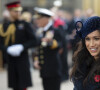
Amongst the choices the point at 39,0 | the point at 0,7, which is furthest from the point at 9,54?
the point at 39,0

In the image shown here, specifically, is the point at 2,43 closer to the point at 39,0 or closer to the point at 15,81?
the point at 15,81

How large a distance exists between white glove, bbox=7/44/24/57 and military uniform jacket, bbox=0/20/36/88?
0.08m

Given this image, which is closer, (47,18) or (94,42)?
(94,42)

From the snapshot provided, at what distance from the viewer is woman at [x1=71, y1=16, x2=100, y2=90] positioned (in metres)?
3.07

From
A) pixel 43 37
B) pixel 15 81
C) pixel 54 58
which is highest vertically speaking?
pixel 43 37

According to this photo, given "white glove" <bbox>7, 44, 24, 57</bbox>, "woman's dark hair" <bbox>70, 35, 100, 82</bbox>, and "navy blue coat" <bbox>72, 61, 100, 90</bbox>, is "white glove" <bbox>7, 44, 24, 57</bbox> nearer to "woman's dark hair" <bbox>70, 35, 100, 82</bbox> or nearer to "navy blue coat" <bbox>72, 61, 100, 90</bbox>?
"woman's dark hair" <bbox>70, 35, 100, 82</bbox>

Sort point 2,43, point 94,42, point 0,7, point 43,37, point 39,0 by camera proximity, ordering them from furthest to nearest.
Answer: point 39,0 → point 0,7 → point 2,43 → point 43,37 → point 94,42

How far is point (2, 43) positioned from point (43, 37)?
788mm

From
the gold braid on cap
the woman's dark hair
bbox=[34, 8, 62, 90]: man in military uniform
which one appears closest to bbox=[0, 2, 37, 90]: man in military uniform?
the gold braid on cap

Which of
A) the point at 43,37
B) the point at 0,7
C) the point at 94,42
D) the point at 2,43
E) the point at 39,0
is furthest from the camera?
the point at 39,0

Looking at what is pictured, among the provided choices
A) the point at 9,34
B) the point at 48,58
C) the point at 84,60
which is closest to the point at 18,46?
the point at 9,34

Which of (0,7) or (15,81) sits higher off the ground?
(0,7)

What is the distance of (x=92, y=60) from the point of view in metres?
3.27

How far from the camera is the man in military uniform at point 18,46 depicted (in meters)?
5.82
